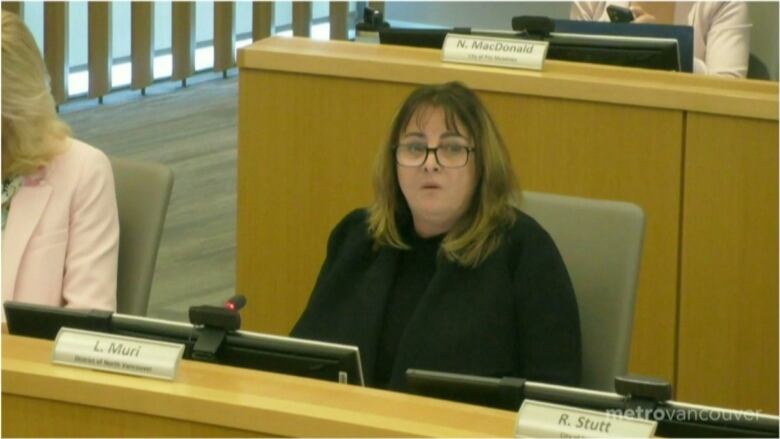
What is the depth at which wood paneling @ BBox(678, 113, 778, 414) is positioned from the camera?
10.7ft

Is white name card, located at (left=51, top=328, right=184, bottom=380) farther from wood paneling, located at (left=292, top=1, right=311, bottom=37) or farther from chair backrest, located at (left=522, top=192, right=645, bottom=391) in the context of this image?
wood paneling, located at (left=292, top=1, right=311, bottom=37)

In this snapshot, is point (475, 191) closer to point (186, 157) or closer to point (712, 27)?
point (712, 27)

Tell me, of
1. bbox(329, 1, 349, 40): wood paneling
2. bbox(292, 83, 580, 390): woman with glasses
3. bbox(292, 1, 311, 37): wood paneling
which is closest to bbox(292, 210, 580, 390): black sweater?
bbox(292, 83, 580, 390): woman with glasses

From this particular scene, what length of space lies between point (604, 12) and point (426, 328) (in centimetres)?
266

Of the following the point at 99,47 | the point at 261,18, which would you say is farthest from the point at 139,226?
the point at 261,18

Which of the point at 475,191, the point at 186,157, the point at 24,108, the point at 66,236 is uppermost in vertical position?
the point at 24,108

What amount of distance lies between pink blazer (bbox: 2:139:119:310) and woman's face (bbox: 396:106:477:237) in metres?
0.55

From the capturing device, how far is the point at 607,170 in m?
3.38

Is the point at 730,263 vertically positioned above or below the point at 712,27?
below

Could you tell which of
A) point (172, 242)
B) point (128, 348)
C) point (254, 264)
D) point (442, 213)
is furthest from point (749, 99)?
point (172, 242)

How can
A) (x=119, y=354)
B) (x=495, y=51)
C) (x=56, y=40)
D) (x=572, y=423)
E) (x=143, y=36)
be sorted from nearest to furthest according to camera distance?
(x=572, y=423)
(x=119, y=354)
(x=495, y=51)
(x=56, y=40)
(x=143, y=36)

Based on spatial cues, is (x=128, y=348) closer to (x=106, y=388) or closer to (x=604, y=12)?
(x=106, y=388)

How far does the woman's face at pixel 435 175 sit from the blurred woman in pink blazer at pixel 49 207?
55 cm
